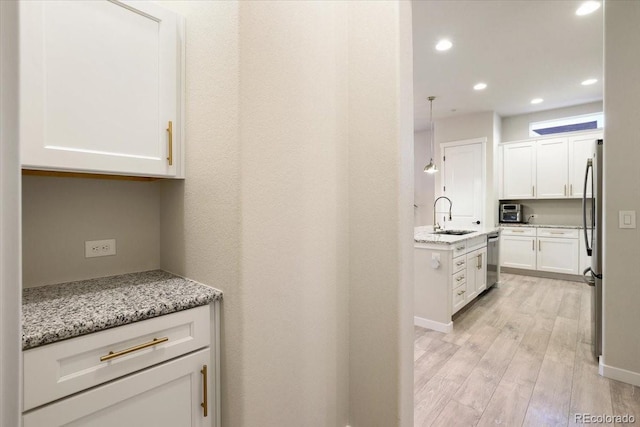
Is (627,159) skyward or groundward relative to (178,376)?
skyward

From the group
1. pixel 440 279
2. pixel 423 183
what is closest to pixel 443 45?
pixel 440 279

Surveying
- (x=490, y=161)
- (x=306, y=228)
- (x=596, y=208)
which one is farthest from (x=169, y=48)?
(x=490, y=161)

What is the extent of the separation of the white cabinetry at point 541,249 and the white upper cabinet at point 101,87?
585 centimetres

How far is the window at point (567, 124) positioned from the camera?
17.5 feet

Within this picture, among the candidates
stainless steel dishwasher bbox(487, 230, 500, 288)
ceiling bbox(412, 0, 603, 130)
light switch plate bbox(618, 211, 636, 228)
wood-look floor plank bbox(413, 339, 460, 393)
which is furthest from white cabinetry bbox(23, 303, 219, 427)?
stainless steel dishwasher bbox(487, 230, 500, 288)

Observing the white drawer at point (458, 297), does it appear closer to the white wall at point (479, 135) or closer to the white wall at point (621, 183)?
the white wall at point (621, 183)

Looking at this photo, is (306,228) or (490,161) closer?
(306,228)

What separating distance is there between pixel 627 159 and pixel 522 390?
1.75 m

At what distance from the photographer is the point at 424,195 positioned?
7.55m

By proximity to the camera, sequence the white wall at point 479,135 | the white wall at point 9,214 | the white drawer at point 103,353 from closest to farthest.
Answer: the white wall at point 9,214, the white drawer at point 103,353, the white wall at point 479,135

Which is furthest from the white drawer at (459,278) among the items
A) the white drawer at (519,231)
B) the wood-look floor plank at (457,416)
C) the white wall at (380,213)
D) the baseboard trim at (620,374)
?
the white drawer at (519,231)

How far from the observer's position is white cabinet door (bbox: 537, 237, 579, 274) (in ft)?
16.1

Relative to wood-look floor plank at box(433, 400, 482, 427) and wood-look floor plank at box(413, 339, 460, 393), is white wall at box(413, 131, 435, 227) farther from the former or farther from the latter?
wood-look floor plank at box(433, 400, 482, 427)

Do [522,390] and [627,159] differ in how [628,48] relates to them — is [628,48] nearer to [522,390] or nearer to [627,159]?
[627,159]
